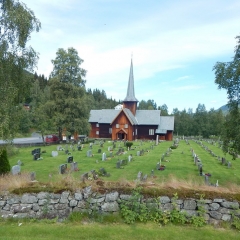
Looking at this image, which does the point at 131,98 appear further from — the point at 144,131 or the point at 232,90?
the point at 232,90

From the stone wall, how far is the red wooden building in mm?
42277

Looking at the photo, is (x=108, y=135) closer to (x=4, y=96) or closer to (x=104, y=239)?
(x=4, y=96)

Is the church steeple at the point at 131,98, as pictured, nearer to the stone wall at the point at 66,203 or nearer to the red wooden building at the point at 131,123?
the red wooden building at the point at 131,123

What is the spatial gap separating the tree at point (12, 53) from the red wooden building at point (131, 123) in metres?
38.9

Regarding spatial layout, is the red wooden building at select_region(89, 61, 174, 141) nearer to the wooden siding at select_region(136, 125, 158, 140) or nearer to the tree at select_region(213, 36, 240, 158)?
the wooden siding at select_region(136, 125, 158, 140)

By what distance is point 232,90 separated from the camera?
12047 mm

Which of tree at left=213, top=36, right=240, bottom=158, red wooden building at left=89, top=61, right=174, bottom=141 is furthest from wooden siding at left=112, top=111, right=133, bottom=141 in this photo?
tree at left=213, top=36, right=240, bottom=158

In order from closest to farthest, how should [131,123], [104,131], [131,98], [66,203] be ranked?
[66,203] → [131,123] → [131,98] → [104,131]

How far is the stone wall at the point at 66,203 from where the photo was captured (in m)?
7.53

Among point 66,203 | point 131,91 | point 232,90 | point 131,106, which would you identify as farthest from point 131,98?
point 66,203

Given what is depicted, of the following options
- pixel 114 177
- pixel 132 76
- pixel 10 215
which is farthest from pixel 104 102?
pixel 10 215

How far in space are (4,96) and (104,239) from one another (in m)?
6.98

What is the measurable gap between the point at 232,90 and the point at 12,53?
1057 cm

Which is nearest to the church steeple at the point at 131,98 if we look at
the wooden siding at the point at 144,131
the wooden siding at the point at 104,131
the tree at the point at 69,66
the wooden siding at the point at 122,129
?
the wooden siding at the point at 144,131
